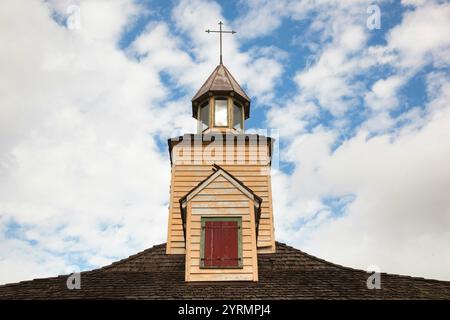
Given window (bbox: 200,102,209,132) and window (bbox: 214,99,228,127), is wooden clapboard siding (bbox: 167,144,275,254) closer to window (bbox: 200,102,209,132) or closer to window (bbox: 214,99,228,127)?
window (bbox: 214,99,228,127)

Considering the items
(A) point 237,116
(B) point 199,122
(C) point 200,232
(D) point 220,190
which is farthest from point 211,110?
(C) point 200,232

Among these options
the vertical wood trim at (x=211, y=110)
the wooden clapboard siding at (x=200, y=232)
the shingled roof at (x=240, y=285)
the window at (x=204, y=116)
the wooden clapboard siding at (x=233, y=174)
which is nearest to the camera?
the shingled roof at (x=240, y=285)

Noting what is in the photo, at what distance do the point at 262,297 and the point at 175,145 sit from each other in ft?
24.7

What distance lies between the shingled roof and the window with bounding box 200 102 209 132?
20.8 feet

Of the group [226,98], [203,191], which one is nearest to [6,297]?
[203,191]

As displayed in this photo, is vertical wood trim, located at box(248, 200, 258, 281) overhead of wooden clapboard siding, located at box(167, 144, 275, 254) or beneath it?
beneath

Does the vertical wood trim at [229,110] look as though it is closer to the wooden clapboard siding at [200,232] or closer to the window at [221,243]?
the wooden clapboard siding at [200,232]

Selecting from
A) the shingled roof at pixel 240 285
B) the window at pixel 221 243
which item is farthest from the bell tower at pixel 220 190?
the shingled roof at pixel 240 285

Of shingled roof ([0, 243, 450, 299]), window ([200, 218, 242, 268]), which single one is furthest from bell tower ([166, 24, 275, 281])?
shingled roof ([0, 243, 450, 299])

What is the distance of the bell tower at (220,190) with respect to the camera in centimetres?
984

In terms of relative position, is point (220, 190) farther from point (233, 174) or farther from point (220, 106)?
point (220, 106)

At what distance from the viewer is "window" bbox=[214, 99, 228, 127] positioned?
1600cm

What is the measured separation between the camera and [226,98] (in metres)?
16.5

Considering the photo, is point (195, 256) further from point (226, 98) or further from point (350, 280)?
point (226, 98)
